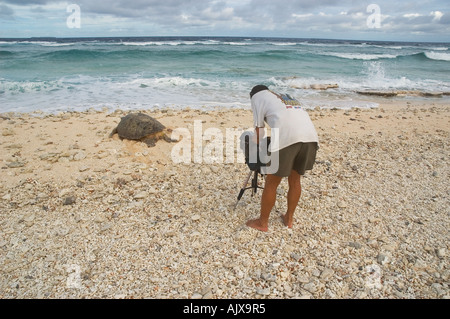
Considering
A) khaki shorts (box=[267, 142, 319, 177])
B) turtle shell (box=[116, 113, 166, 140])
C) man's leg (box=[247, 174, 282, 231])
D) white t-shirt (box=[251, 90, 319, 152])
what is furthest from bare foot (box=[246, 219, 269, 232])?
turtle shell (box=[116, 113, 166, 140])

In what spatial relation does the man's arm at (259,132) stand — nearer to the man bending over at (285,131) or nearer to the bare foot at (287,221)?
the man bending over at (285,131)

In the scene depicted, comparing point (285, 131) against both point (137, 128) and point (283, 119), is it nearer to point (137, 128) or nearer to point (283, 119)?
point (283, 119)

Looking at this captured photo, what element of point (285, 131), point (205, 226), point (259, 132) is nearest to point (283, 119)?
point (285, 131)

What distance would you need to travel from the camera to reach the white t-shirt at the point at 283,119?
2.55 m

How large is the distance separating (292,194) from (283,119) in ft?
3.16

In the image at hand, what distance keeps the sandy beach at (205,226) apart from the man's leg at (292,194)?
148 mm

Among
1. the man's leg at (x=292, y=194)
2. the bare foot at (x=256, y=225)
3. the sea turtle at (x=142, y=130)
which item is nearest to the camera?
the man's leg at (x=292, y=194)

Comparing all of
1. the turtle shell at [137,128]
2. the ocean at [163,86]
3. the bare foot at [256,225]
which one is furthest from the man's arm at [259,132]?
the ocean at [163,86]

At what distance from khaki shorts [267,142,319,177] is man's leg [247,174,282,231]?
5.6 inches

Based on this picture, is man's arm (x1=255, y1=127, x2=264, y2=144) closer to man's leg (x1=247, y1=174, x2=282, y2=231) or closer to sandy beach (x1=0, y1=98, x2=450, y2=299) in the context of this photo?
man's leg (x1=247, y1=174, x2=282, y2=231)

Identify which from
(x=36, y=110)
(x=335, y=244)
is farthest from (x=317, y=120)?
(x=36, y=110)

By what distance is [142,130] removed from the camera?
18.8 ft
